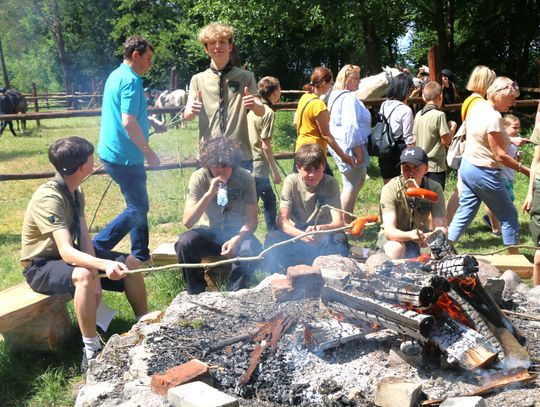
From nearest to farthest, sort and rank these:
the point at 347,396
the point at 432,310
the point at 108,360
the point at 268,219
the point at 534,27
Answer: the point at 347,396 → the point at 432,310 → the point at 108,360 → the point at 268,219 → the point at 534,27

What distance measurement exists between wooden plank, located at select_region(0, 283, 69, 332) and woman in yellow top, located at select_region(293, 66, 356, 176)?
109 inches

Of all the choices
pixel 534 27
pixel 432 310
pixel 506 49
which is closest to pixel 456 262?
pixel 432 310

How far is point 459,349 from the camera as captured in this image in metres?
3.00

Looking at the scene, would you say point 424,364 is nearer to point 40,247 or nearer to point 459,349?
point 459,349

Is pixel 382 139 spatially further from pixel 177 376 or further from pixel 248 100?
pixel 177 376

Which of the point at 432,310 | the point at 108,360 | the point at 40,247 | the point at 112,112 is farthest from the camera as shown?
the point at 112,112

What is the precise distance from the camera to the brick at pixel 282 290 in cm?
390

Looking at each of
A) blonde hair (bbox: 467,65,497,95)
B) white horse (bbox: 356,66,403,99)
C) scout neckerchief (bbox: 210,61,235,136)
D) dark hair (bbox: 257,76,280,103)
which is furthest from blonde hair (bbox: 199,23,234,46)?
white horse (bbox: 356,66,403,99)

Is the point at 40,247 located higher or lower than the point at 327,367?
higher

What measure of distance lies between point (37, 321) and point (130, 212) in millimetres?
1386

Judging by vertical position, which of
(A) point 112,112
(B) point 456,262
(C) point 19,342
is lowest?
(C) point 19,342

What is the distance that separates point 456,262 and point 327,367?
88cm

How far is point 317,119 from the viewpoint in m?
5.81

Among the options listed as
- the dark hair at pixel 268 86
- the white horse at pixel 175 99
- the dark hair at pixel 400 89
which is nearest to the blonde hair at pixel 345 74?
the dark hair at pixel 400 89
